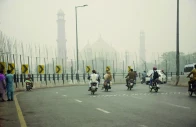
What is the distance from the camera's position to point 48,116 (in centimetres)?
1047

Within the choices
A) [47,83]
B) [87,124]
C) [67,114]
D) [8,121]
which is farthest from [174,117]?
[47,83]

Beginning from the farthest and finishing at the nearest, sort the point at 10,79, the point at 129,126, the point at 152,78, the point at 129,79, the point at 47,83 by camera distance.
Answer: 1. the point at 47,83
2. the point at 129,79
3. the point at 152,78
4. the point at 10,79
5. the point at 129,126

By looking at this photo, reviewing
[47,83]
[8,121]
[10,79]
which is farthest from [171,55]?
[8,121]

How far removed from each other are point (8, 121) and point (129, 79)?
1774 centimetres

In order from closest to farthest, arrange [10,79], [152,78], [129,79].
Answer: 1. [10,79]
2. [152,78]
3. [129,79]

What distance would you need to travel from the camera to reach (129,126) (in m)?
8.14

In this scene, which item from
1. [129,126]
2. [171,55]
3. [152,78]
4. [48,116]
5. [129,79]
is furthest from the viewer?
[171,55]

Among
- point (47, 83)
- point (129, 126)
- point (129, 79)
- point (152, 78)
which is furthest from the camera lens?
point (47, 83)

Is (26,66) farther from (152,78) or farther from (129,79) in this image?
(152,78)

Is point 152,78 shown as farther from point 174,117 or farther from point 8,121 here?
point 8,121

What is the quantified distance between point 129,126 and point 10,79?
37.9ft

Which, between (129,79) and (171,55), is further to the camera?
(171,55)

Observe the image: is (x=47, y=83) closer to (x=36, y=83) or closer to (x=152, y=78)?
(x=36, y=83)

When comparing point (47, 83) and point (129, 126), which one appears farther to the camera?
point (47, 83)
